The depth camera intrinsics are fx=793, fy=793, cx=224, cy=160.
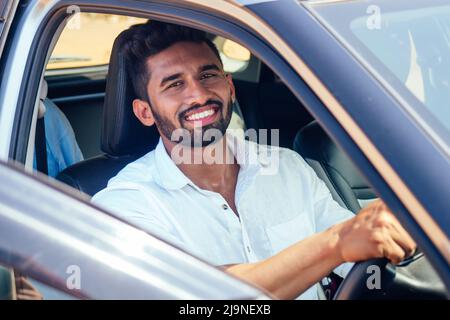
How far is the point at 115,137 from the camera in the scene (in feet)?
7.90

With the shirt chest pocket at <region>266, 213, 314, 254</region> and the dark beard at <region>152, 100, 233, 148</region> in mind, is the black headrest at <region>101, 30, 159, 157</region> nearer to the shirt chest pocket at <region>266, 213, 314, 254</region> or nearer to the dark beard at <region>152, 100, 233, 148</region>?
the dark beard at <region>152, 100, 233, 148</region>

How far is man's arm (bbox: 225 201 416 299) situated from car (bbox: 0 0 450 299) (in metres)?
0.04

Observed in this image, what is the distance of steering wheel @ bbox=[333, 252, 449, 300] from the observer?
1.53 metres

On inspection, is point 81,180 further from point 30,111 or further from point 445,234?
point 445,234

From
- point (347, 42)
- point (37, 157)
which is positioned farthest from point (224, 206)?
point (347, 42)

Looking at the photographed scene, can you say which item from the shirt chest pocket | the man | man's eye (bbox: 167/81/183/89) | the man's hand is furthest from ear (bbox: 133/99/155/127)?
the man's hand

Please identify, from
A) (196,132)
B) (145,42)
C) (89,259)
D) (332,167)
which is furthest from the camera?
(332,167)

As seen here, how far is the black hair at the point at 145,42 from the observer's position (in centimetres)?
228

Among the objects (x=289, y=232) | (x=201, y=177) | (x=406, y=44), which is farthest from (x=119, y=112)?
(x=406, y=44)

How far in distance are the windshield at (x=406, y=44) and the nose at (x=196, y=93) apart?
625 millimetres

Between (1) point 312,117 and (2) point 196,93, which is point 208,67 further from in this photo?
(1) point 312,117

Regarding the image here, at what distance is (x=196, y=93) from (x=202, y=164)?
0.74 ft
